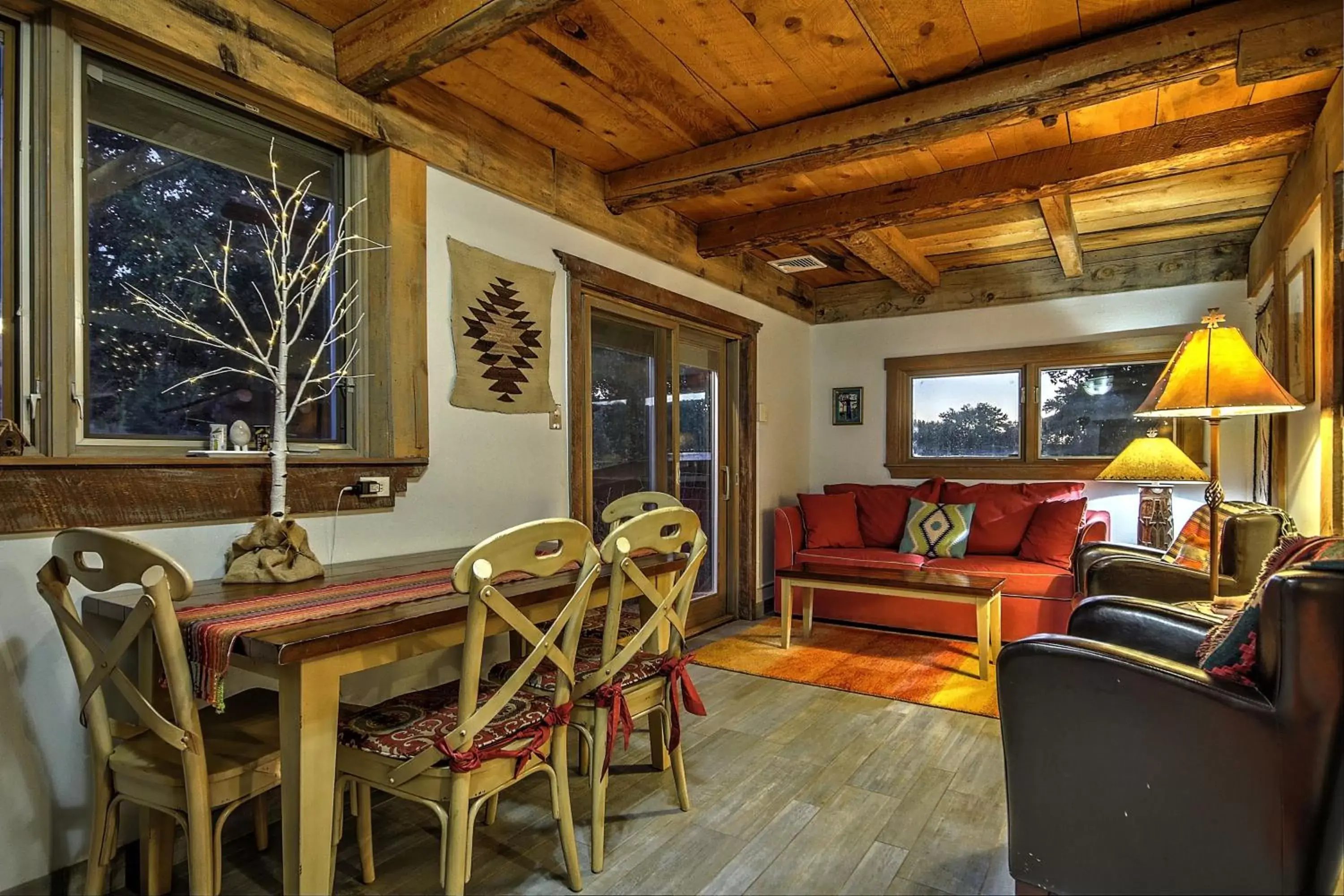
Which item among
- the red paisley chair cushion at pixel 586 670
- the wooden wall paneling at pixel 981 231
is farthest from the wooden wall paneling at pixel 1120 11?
the red paisley chair cushion at pixel 586 670

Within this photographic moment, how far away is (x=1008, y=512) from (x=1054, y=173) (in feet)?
7.16

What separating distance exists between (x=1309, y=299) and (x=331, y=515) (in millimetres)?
3627

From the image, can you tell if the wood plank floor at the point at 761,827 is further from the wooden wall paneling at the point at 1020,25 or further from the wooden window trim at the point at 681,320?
the wooden wall paneling at the point at 1020,25

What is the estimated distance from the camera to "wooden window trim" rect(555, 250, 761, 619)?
3.36 m

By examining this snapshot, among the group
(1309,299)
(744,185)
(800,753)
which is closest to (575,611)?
(800,753)

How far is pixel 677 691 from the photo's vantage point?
2.19m

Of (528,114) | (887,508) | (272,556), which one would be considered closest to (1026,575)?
(887,508)

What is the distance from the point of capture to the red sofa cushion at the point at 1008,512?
4.55m

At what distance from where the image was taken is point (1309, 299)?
2.77 m

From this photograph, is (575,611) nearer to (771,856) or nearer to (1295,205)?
(771,856)

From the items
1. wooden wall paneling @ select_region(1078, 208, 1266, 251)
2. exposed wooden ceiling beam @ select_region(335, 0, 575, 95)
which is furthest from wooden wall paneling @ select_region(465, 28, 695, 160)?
wooden wall paneling @ select_region(1078, 208, 1266, 251)

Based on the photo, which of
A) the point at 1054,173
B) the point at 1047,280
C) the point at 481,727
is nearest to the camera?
the point at 481,727

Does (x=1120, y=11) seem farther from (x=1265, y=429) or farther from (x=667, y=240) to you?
(x=1265, y=429)

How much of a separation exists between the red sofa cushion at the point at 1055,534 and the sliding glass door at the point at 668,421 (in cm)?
183
